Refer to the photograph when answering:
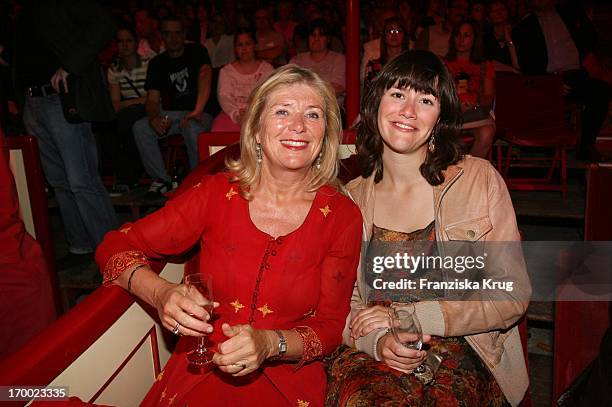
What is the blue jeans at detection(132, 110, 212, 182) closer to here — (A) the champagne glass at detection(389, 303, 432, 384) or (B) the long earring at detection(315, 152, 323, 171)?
(B) the long earring at detection(315, 152, 323, 171)

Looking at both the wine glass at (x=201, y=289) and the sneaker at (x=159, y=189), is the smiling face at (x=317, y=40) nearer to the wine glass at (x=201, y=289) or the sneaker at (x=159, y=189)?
the sneaker at (x=159, y=189)

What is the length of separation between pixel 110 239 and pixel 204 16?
22.4 feet

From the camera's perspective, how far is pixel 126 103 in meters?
5.46

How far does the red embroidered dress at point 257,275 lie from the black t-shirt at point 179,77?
3.34 m

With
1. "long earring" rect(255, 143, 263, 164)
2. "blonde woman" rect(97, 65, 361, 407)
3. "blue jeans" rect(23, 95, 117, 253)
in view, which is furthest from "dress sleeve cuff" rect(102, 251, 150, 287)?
"blue jeans" rect(23, 95, 117, 253)

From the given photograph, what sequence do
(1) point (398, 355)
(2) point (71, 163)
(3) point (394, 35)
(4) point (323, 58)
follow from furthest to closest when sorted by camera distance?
(4) point (323, 58)
(3) point (394, 35)
(2) point (71, 163)
(1) point (398, 355)

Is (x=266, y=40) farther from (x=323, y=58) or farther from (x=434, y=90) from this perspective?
(x=434, y=90)

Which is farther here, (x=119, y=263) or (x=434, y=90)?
(x=434, y=90)

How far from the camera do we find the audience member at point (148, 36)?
5.80 m

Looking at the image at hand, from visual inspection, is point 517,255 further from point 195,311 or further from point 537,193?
point 537,193

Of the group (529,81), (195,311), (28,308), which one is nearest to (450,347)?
(195,311)

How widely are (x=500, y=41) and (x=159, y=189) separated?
3.71 meters

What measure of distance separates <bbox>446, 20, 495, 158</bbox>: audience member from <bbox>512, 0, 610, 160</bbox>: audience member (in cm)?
99

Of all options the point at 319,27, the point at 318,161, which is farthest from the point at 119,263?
the point at 319,27
